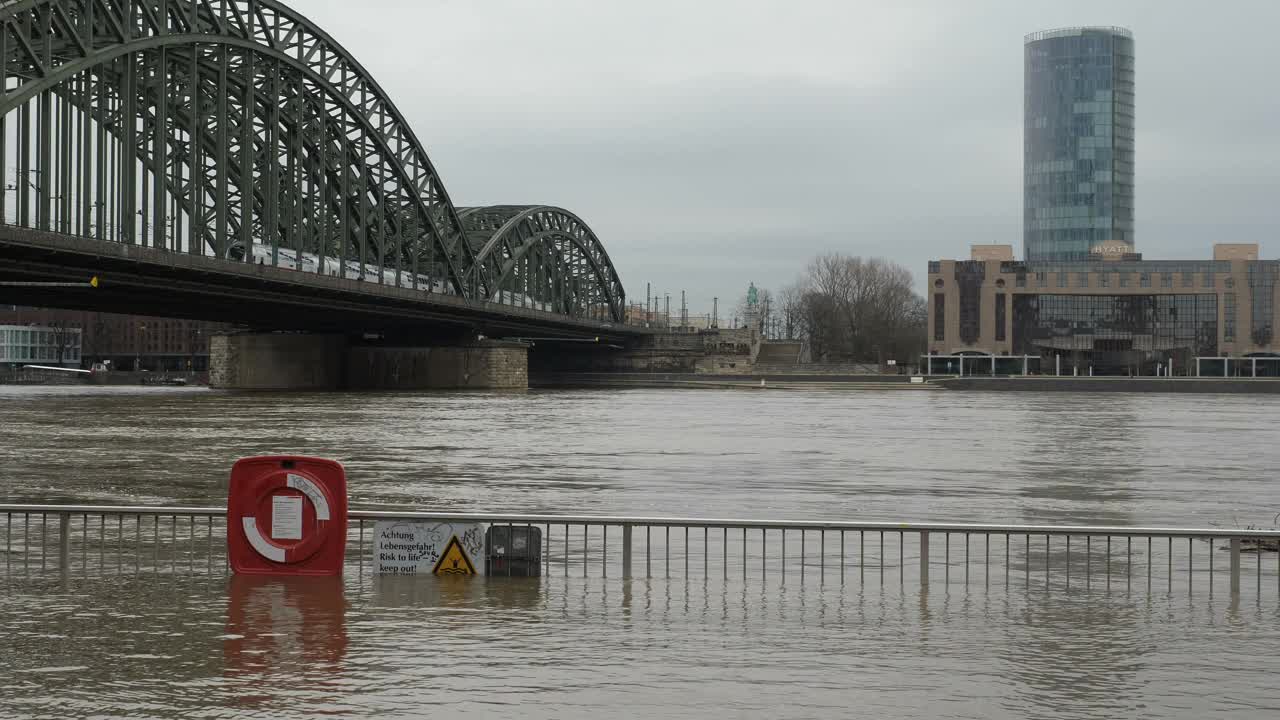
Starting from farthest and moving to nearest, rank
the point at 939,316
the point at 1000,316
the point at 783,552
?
the point at 939,316 < the point at 1000,316 < the point at 783,552

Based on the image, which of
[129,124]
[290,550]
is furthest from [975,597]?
[129,124]

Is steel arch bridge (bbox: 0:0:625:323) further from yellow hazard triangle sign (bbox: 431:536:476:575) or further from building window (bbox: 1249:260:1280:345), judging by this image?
building window (bbox: 1249:260:1280:345)

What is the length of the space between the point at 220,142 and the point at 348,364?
1476 inches

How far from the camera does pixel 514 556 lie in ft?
48.6

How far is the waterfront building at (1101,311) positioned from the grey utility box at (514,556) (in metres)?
166

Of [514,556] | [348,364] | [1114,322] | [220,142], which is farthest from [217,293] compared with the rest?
[1114,322]

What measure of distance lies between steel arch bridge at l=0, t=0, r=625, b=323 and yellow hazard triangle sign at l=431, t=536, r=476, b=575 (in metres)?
48.2

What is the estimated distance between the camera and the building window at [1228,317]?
17650 centimetres

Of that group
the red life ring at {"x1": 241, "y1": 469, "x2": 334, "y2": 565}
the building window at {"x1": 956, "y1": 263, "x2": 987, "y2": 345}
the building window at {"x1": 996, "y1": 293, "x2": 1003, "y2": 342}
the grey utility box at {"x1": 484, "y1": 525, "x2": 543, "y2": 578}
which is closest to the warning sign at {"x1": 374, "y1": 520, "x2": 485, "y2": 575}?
the grey utility box at {"x1": 484, "y1": 525, "x2": 543, "y2": 578}

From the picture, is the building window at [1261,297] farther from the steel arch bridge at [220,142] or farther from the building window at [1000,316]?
the steel arch bridge at [220,142]

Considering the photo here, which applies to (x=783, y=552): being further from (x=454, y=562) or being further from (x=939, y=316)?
(x=939, y=316)

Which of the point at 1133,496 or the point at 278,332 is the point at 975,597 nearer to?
the point at 1133,496

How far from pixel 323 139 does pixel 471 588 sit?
90.3 m

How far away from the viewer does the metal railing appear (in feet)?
44.9
